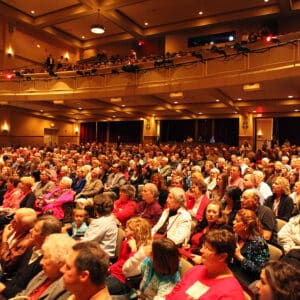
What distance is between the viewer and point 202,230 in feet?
10.2

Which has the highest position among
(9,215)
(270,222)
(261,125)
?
(261,125)

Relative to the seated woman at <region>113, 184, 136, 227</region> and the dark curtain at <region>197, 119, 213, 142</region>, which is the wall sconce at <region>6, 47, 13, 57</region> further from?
the seated woman at <region>113, 184, 136, 227</region>

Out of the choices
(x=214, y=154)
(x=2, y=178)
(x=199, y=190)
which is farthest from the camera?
(x=214, y=154)

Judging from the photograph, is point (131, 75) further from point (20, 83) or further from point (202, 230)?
point (202, 230)

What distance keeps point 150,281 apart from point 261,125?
12.6m

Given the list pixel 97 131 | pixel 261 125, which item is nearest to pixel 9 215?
pixel 261 125

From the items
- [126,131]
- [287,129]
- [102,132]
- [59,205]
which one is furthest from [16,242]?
[102,132]

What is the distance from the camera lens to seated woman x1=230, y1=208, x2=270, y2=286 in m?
2.24

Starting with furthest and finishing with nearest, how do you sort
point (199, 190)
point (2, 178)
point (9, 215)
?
point (2, 178) < point (9, 215) < point (199, 190)

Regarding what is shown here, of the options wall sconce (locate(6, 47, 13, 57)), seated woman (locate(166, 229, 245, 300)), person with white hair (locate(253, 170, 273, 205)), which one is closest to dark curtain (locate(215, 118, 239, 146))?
wall sconce (locate(6, 47, 13, 57))

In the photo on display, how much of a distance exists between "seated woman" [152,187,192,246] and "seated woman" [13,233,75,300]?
1222mm

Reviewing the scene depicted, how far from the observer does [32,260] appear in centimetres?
245

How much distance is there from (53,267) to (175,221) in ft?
4.81

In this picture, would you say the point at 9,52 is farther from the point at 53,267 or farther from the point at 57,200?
the point at 53,267
